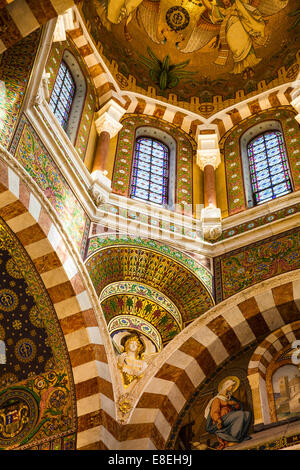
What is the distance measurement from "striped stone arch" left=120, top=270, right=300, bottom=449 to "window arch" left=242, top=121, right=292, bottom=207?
8.92 ft

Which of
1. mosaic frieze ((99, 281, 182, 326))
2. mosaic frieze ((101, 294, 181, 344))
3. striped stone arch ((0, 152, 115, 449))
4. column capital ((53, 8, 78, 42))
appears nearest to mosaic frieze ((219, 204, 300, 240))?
mosaic frieze ((99, 281, 182, 326))

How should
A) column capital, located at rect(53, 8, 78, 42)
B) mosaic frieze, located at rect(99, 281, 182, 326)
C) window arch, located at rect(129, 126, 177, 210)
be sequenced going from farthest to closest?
window arch, located at rect(129, 126, 177, 210), column capital, located at rect(53, 8, 78, 42), mosaic frieze, located at rect(99, 281, 182, 326)

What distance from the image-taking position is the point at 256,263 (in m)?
9.40

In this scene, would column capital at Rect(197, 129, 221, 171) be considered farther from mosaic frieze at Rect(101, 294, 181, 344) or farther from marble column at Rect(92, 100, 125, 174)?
mosaic frieze at Rect(101, 294, 181, 344)

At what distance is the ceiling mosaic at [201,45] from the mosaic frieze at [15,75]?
417 centimetres

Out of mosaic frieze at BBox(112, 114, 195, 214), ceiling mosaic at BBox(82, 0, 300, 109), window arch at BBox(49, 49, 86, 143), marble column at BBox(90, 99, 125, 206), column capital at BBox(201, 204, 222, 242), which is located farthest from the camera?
ceiling mosaic at BBox(82, 0, 300, 109)

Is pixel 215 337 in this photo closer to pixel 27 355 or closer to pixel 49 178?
pixel 27 355

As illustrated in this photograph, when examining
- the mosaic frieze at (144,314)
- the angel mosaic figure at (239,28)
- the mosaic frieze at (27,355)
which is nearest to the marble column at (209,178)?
the mosaic frieze at (144,314)

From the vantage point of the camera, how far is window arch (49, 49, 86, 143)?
35.5ft

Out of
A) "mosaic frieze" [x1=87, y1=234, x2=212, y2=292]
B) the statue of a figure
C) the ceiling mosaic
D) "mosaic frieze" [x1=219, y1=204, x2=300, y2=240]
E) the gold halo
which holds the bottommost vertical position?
the gold halo

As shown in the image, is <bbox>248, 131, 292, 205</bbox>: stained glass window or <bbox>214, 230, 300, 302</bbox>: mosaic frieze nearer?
<bbox>214, 230, 300, 302</bbox>: mosaic frieze

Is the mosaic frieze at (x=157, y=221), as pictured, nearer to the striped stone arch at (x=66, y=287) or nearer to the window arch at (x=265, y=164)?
the window arch at (x=265, y=164)

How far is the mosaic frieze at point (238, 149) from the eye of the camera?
36.1 ft
